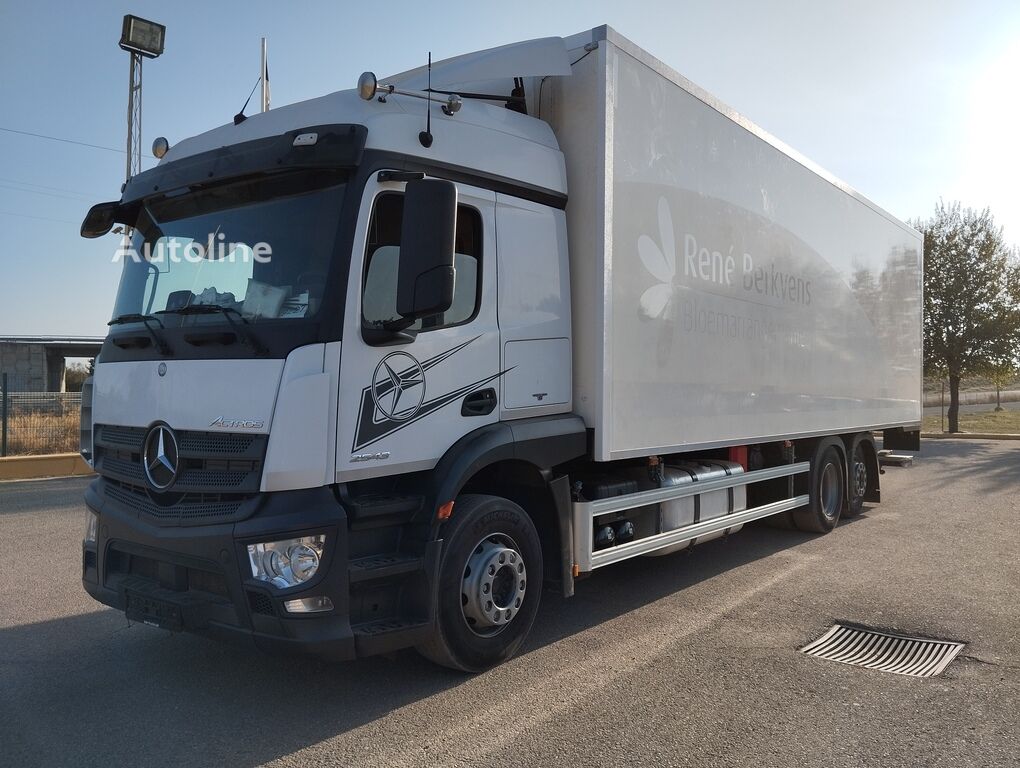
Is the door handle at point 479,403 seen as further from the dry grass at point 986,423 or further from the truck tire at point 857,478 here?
the dry grass at point 986,423

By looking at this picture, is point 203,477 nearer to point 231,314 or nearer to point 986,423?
point 231,314

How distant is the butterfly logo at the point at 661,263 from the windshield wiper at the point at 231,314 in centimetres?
266

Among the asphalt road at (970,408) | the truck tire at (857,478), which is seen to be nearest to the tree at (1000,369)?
the asphalt road at (970,408)

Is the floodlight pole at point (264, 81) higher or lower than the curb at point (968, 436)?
higher

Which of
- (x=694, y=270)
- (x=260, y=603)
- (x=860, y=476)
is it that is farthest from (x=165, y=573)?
(x=860, y=476)

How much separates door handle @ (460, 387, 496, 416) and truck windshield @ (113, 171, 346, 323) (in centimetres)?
102

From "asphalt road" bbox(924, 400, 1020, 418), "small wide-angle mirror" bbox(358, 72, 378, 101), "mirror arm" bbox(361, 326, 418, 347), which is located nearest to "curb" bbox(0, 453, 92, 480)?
"mirror arm" bbox(361, 326, 418, 347)

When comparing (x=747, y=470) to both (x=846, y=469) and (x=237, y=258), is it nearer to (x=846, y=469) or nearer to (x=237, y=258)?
(x=846, y=469)

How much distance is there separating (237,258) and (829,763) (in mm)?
3629

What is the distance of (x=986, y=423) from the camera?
106 ft

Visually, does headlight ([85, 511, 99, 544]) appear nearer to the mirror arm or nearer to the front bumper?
the front bumper

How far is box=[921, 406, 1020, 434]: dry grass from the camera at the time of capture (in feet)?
94.6

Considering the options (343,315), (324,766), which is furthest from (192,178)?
(324,766)

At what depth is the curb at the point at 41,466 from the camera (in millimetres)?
13438
